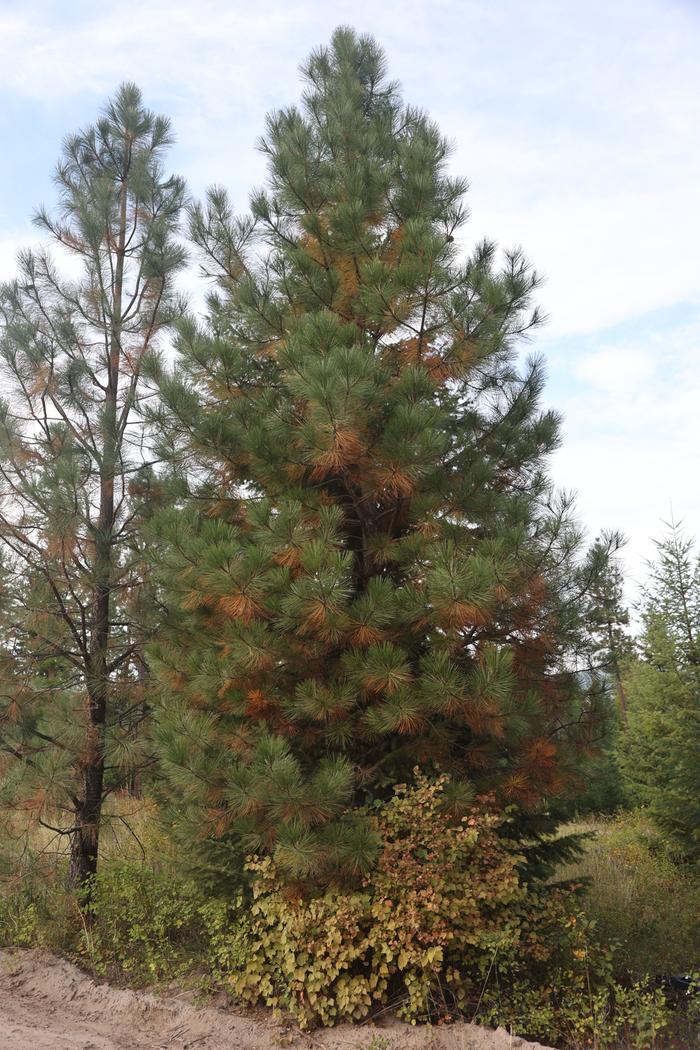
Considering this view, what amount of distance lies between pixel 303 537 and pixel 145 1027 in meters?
3.63

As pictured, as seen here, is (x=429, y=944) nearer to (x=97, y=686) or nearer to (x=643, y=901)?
(x=97, y=686)

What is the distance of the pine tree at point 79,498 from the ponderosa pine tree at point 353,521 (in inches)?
46.6

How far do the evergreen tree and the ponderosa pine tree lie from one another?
14.6 ft

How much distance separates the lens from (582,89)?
235 inches

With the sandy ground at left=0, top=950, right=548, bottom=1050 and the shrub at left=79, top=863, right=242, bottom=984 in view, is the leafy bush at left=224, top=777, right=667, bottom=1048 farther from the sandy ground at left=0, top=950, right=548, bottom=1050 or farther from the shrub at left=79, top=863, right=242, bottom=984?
the shrub at left=79, top=863, right=242, bottom=984

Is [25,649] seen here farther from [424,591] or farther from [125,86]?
[125,86]

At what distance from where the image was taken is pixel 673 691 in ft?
36.0

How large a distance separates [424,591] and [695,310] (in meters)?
4.00

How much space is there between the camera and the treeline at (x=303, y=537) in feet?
17.7

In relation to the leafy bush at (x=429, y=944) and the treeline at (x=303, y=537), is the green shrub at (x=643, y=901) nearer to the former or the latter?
the leafy bush at (x=429, y=944)

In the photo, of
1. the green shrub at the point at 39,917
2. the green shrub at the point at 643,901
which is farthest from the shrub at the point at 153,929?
the green shrub at the point at 643,901

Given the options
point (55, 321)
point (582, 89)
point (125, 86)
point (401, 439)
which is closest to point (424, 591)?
point (401, 439)

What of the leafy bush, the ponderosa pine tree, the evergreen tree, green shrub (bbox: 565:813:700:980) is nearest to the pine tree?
the ponderosa pine tree

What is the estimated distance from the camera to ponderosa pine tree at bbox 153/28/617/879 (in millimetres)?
5340
